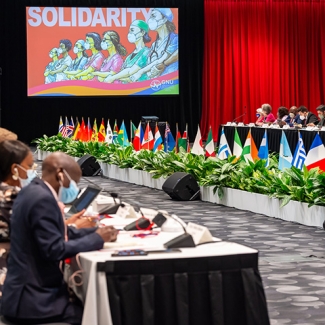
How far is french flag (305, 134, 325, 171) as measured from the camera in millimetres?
8555

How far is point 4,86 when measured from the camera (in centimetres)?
1975

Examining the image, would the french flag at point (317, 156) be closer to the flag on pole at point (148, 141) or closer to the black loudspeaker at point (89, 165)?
the flag on pole at point (148, 141)

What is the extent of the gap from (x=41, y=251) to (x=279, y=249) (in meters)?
3.82

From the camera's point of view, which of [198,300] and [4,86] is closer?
[198,300]

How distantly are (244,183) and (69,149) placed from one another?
6293 mm

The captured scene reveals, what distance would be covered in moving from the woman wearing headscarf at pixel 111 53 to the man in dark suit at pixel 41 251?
52.7ft

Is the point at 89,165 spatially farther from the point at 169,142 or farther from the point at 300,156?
the point at 300,156

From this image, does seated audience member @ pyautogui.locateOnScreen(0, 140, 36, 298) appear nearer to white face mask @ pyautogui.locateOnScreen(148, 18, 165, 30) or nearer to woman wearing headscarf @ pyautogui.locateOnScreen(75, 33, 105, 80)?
woman wearing headscarf @ pyautogui.locateOnScreen(75, 33, 105, 80)

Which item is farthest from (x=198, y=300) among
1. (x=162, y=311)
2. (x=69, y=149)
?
(x=69, y=149)

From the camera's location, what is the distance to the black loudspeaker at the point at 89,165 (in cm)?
1327

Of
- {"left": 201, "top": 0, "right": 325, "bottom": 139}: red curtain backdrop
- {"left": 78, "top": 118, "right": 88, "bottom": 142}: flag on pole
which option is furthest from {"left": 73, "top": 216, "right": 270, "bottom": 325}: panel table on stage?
{"left": 201, "top": 0, "right": 325, "bottom": 139}: red curtain backdrop

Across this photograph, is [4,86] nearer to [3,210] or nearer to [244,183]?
[244,183]

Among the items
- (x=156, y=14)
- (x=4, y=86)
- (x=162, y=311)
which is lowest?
(x=162, y=311)

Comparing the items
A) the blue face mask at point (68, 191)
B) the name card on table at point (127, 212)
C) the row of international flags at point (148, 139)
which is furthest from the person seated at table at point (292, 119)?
the blue face mask at point (68, 191)
